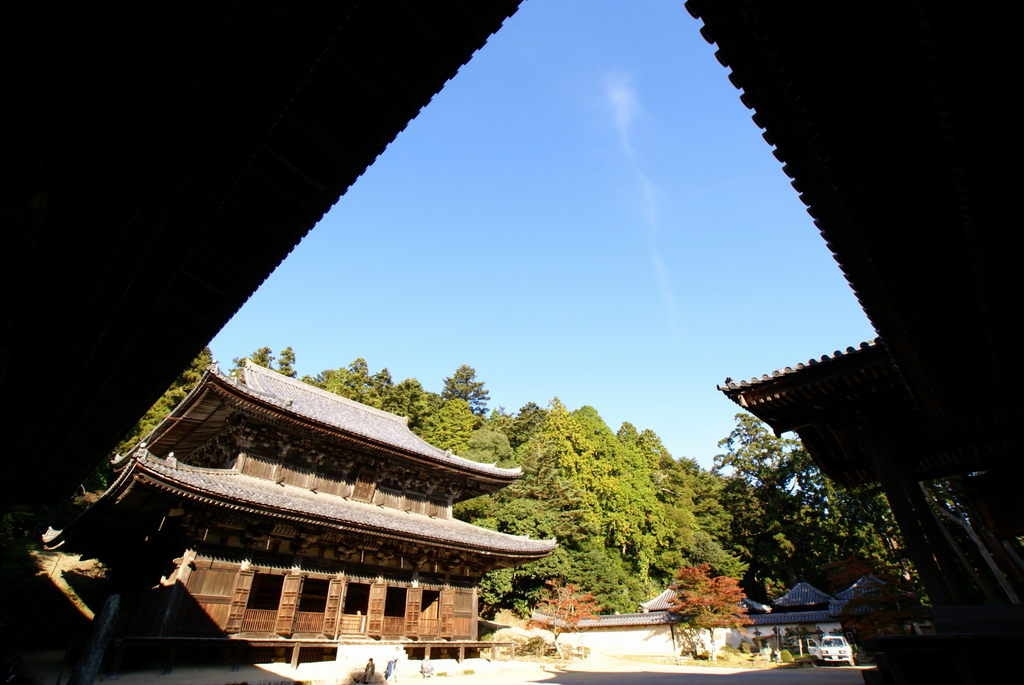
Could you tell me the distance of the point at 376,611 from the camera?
49.5 feet

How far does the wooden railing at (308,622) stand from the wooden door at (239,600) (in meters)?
1.51

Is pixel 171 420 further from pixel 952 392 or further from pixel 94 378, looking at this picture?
pixel 952 392

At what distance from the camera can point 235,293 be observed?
4.52 m

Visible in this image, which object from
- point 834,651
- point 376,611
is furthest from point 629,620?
point 376,611

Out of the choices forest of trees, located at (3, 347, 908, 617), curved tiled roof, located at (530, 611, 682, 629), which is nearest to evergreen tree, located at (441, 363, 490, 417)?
forest of trees, located at (3, 347, 908, 617)

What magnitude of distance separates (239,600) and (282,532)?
5.99ft

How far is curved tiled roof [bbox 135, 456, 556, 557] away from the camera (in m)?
11.4

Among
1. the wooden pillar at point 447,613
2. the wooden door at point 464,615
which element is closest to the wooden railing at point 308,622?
the wooden pillar at point 447,613

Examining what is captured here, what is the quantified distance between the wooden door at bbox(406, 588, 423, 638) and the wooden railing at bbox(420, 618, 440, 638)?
10.3 inches

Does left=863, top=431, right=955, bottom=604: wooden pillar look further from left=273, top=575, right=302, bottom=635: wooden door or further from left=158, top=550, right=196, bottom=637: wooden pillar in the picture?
left=158, top=550, right=196, bottom=637: wooden pillar

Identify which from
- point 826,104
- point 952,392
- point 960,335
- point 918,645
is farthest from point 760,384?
point 826,104

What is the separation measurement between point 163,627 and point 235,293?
36.7ft

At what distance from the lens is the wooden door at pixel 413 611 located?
15.5m

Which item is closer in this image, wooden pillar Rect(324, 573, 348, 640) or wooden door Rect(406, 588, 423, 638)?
wooden pillar Rect(324, 573, 348, 640)
